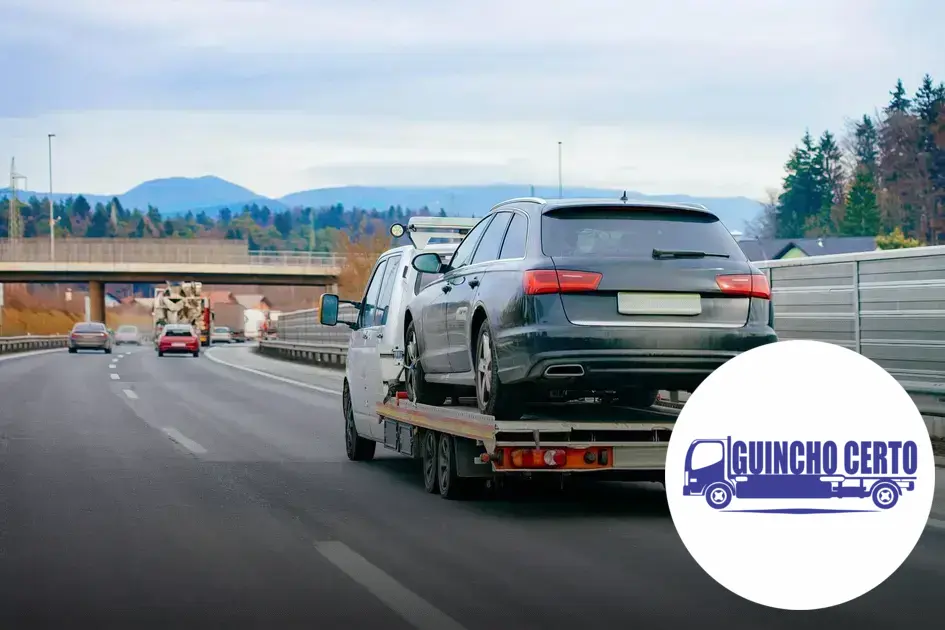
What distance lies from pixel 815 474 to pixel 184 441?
1169cm

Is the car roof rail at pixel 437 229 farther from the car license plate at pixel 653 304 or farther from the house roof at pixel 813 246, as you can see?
the house roof at pixel 813 246

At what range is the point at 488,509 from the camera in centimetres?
1095

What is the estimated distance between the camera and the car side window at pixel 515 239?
1072 cm

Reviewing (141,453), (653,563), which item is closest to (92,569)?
(653,563)

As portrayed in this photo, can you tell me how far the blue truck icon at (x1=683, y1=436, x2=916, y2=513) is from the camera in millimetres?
6281

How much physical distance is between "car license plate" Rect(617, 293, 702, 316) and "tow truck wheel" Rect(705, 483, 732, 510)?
3770 mm

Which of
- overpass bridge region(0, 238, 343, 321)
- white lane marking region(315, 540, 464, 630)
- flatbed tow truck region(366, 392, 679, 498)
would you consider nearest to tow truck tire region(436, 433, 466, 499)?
flatbed tow truck region(366, 392, 679, 498)

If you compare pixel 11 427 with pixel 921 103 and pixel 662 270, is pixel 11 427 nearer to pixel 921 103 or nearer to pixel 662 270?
pixel 662 270

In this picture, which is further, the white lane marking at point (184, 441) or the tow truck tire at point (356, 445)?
the white lane marking at point (184, 441)

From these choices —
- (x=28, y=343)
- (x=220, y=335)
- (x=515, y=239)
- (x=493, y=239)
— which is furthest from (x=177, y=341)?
(x=220, y=335)

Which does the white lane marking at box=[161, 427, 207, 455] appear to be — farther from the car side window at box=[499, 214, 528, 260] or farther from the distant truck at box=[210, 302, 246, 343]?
the distant truck at box=[210, 302, 246, 343]

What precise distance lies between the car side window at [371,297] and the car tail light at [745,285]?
5.20 metres

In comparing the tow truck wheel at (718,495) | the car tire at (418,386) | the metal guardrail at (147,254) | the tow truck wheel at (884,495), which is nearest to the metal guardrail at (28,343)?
the metal guardrail at (147,254)

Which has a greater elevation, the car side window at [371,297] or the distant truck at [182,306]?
the car side window at [371,297]
